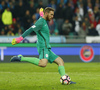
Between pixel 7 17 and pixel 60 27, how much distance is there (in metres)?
3.28

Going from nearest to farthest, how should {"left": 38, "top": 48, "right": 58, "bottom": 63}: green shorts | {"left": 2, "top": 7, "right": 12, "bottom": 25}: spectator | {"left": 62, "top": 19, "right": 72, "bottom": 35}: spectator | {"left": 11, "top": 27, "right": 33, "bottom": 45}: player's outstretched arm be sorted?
{"left": 11, "top": 27, "right": 33, "bottom": 45}: player's outstretched arm → {"left": 38, "top": 48, "right": 58, "bottom": 63}: green shorts → {"left": 2, "top": 7, "right": 12, "bottom": 25}: spectator → {"left": 62, "top": 19, "right": 72, "bottom": 35}: spectator

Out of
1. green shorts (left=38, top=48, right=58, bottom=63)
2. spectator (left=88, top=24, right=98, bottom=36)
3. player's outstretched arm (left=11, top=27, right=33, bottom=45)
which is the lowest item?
green shorts (left=38, top=48, right=58, bottom=63)

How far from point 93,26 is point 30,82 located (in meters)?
11.7

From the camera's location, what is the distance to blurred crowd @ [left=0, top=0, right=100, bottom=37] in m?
19.8

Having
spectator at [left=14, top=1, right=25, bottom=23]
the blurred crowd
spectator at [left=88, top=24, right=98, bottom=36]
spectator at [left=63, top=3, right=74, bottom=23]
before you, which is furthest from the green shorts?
spectator at [left=63, top=3, right=74, bottom=23]

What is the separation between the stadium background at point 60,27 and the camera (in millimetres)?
18062

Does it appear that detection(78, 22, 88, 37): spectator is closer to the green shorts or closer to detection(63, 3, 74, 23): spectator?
detection(63, 3, 74, 23): spectator

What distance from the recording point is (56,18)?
68.3 feet

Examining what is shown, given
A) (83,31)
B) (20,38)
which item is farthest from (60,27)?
(20,38)

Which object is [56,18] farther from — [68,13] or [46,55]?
[46,55]

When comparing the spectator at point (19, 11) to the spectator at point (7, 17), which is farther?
the spectator at point (19, 11)

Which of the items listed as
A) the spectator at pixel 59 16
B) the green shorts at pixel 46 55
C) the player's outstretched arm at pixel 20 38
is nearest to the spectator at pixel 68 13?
the spectator at pixel 59 16

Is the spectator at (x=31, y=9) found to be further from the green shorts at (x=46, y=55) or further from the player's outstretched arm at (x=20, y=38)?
the player's outstretched arm at (x=20, y=38)

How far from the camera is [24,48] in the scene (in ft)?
59.4
